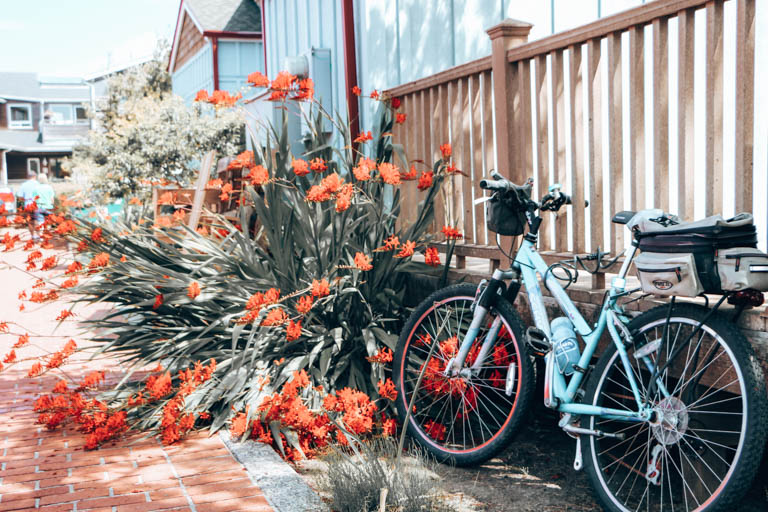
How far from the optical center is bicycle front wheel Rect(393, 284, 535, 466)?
335 centimetres

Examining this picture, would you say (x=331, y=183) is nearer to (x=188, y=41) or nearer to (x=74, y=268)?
(x=74, y=268)

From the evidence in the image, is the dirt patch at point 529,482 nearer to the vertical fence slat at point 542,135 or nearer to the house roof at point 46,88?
the vertical fence slat at point 542,135

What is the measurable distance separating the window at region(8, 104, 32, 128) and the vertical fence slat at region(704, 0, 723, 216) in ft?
180

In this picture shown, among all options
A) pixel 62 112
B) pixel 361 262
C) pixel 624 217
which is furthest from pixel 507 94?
pixel 62 112

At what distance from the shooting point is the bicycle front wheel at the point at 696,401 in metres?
2.46

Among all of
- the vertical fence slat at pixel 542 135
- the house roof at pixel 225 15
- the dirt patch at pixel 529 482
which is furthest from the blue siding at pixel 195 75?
the dirt patch at pixel 529 482

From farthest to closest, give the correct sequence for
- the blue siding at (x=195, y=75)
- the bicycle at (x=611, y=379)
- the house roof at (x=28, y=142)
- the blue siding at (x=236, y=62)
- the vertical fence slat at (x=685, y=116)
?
the house roof at (x=28, y=142), the blue siding at (x=195, y=75), the blue siding at (x=236, y=62), the vertical fence slat at (x=685, y=116), the bicycle at (x=611, y=379)

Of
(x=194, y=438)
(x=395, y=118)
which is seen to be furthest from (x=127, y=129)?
(x=194, y=438)

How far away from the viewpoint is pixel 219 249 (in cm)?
472

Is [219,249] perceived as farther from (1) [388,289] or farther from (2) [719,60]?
(2) [719,60]

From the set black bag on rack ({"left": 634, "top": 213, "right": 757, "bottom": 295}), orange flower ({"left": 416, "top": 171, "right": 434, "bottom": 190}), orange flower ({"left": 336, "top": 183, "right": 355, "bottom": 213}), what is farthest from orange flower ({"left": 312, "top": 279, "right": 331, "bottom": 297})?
black bag on rack ({"left": 634, "top": 213, "right": 757, "bottom": 295})

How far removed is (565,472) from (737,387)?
1246mm

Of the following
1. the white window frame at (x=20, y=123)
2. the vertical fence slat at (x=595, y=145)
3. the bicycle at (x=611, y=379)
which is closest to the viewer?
the bicycle at (x=611, y=379)

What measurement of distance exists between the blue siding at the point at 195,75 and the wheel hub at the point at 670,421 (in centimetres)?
1797
